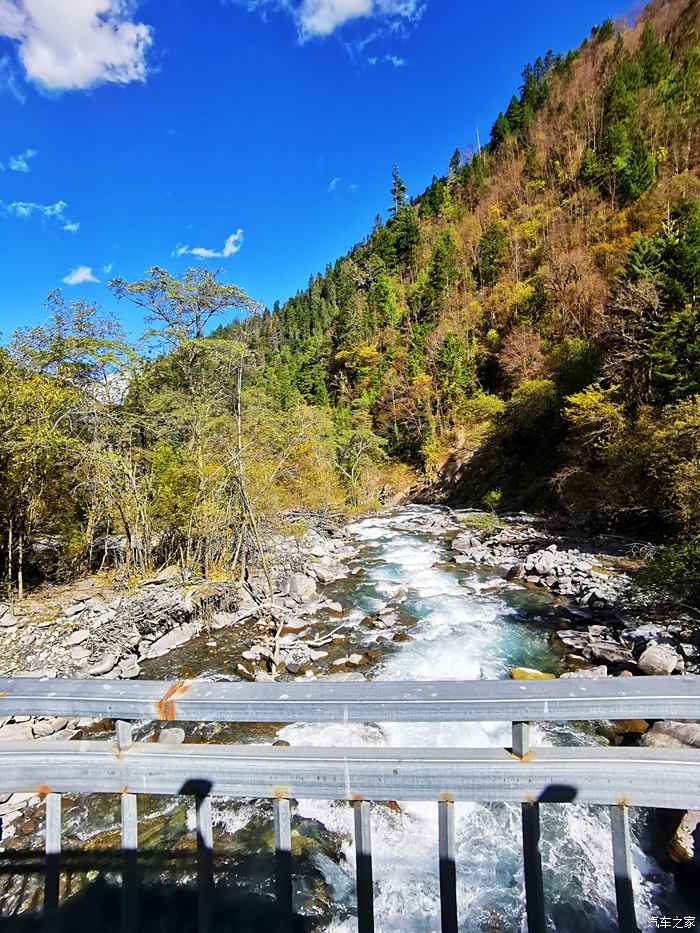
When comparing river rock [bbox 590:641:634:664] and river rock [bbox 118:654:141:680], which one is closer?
river rock [bbox 590:641:634:664]

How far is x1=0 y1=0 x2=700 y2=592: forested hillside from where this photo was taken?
8844 mm

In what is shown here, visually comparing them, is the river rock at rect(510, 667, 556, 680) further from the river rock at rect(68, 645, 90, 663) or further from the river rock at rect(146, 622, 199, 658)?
the river rock at rect(68, 645, 90, 663)

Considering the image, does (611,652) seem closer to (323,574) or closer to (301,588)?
(301,588)

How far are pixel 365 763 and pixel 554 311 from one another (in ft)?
92.7

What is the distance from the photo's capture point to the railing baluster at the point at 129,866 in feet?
4.43

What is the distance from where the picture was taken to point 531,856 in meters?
1.28

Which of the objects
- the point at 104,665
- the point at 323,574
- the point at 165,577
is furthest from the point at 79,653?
the point at 323,574

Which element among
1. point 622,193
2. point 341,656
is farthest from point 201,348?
point 622,193

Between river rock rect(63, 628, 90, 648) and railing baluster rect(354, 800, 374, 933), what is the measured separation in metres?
6.98

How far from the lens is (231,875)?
3393 millimetres

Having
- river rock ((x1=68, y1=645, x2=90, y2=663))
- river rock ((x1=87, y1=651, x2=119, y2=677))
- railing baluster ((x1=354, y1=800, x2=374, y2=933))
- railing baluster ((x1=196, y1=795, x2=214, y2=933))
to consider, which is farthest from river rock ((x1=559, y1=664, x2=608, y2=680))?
river rock ((x1=68, y1=645, x2=90, y2=663))

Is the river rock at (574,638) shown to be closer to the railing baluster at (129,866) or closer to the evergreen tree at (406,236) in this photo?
the railing baluster at (129,866)

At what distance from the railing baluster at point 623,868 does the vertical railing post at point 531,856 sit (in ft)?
0.68

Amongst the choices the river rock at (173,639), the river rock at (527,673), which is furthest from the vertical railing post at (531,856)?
the river rock at (173,639)
